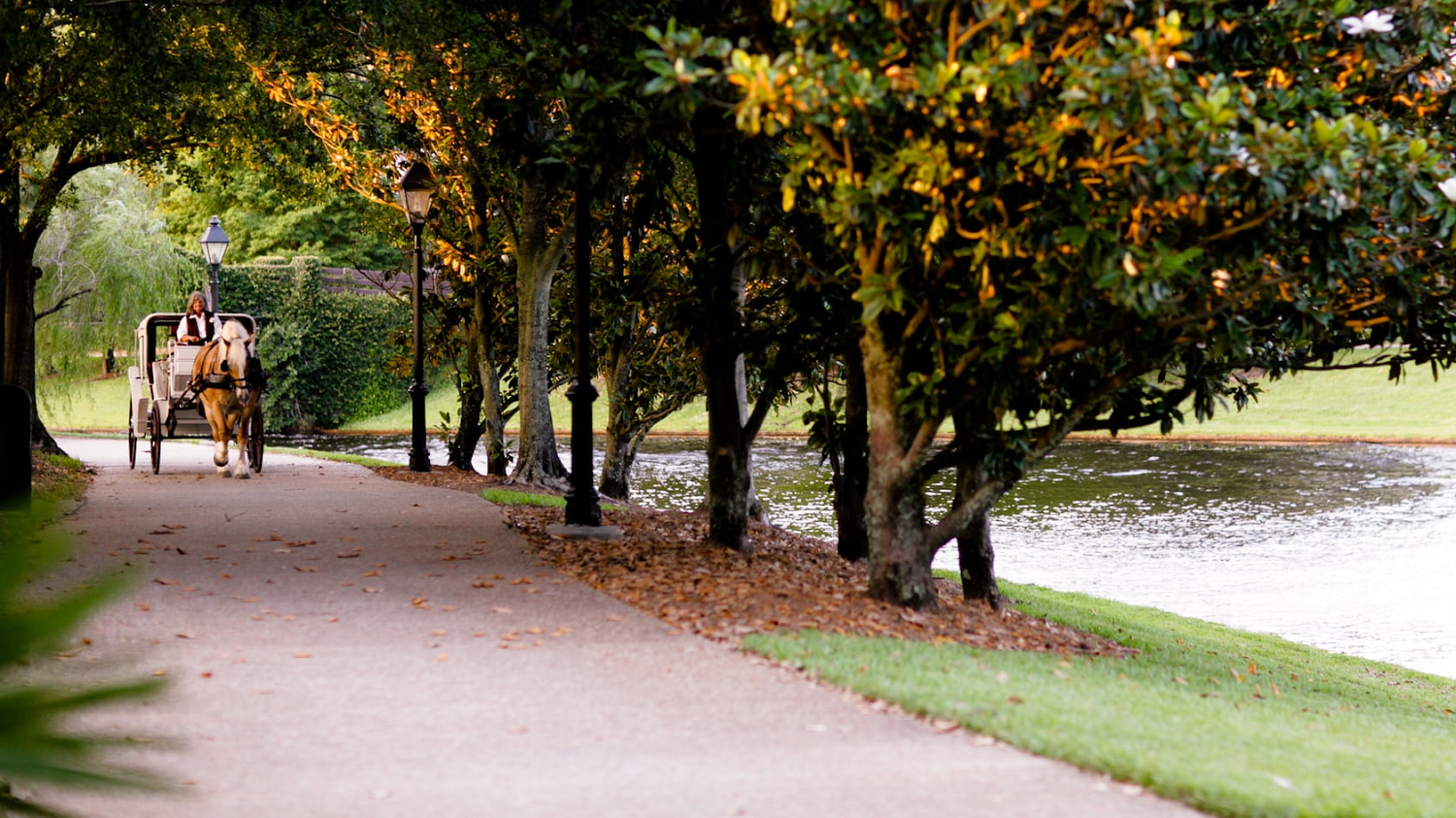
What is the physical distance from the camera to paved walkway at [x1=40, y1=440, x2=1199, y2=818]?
200 inches

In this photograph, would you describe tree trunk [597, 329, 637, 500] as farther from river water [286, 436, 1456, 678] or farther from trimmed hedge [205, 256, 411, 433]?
trimmed hedge [205, 256, 411, 433]

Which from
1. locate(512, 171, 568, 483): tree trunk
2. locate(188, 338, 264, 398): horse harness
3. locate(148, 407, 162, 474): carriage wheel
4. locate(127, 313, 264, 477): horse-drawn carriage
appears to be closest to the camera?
locate(512, 171, 568, 483): tree trunk

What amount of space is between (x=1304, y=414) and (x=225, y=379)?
114 feet

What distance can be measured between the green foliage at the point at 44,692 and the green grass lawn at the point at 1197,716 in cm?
452

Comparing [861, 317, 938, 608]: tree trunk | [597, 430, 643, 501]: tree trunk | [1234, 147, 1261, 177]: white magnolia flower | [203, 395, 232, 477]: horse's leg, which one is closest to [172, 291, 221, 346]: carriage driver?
[203, 395, 232, 477]: horse's leg

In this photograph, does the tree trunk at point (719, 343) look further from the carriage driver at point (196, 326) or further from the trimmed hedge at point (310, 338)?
the trimmed hedge at point (310, 338)

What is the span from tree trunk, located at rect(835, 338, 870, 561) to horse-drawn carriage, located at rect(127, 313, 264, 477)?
7646mm

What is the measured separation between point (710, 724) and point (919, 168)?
332 cm

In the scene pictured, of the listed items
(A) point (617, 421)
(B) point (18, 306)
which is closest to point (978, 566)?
(A) point (617, 421)

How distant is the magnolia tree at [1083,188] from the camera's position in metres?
7.26

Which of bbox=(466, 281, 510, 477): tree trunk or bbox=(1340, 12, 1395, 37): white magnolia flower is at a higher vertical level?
bbox=(1340, 12, 1395, 37): white magnolia flower

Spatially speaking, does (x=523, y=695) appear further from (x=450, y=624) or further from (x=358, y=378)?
(x=358, y=378)

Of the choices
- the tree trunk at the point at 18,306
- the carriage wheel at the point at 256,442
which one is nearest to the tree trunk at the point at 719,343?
the carriage wheel at the point at 256,442

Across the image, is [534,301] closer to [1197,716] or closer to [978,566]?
[978,566]
